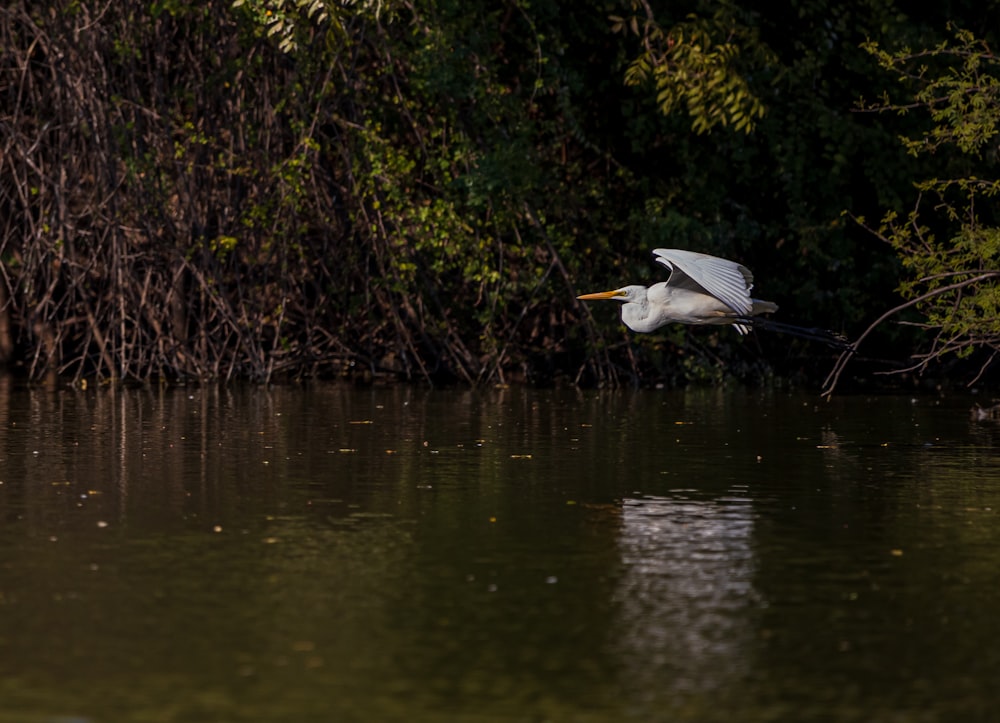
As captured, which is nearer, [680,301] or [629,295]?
[680,301]

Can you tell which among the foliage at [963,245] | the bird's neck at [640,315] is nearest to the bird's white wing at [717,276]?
the bird's neck at [640,315]

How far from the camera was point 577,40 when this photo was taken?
2169 cm

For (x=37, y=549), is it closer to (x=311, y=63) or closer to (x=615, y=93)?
(x=311, y=63)

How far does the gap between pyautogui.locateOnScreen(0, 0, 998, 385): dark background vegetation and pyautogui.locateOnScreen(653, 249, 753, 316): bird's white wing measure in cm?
638

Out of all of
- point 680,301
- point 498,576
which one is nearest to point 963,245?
point 680,301

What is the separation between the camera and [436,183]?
20969 mm

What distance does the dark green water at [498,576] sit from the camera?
5.99 metres

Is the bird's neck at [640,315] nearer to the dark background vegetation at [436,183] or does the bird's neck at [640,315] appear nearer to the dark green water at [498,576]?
the dark green water at [498,576]

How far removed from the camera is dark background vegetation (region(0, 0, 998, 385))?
67.2ft

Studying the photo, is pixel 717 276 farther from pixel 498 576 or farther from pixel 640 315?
pixel 498 576

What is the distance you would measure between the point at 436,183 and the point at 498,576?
13246 millimetres

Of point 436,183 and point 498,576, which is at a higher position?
point 436,183

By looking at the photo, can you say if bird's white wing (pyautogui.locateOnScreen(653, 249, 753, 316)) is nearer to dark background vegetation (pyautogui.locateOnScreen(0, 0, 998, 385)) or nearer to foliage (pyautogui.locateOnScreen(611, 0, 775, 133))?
foliage (pyautogui.locateOnScreen(611, 0, 775, 133))

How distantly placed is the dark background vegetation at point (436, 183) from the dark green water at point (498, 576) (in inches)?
247
